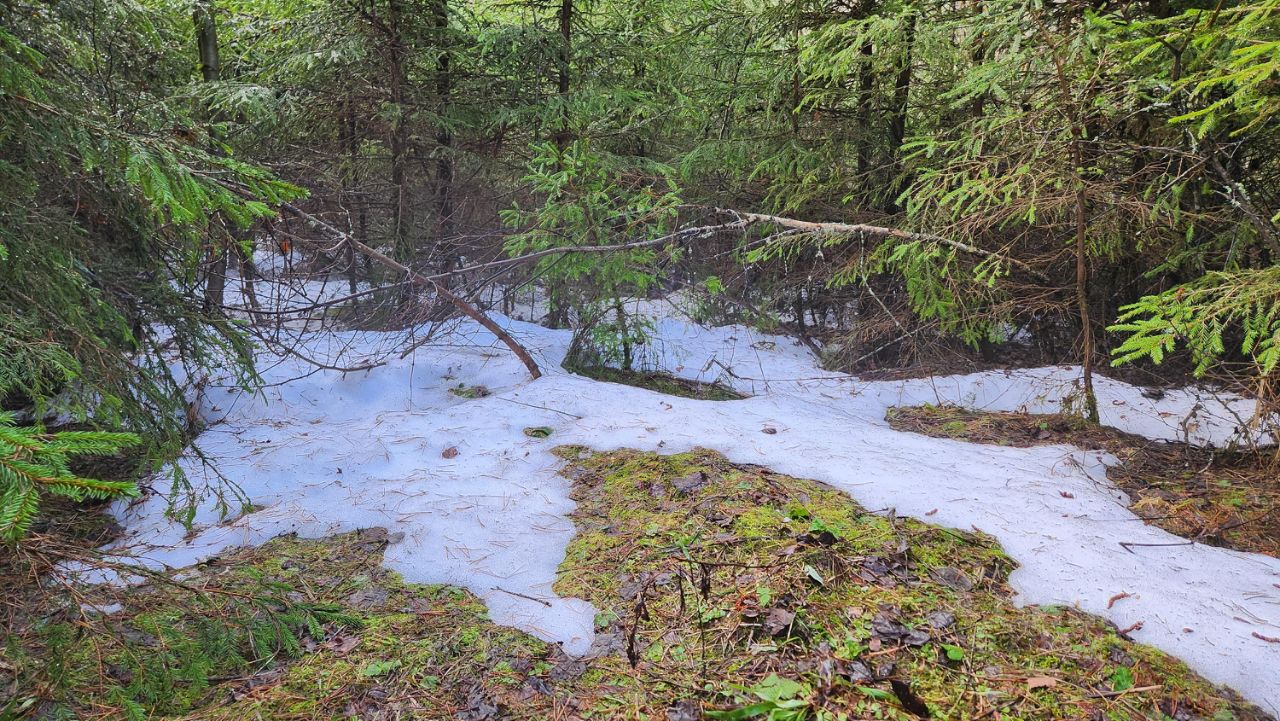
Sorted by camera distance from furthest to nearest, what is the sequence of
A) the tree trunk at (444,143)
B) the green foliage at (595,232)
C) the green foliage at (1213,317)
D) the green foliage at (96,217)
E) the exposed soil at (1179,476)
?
the tree trunk at (444,143), the green foliage at (595,232), the green foliage at (1213,317), the exposed soil at (1179,476), the green foliage at (96,217)

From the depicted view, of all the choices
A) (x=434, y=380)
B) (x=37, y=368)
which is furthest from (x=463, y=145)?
(x=37, y=368)

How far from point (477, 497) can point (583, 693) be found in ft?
5.72

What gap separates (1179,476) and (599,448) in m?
3.62

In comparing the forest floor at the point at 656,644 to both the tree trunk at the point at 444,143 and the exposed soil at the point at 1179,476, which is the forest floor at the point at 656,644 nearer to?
the exposed soil at the point at 1179,476

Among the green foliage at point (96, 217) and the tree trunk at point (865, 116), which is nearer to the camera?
the green foliage at point (96, 217)

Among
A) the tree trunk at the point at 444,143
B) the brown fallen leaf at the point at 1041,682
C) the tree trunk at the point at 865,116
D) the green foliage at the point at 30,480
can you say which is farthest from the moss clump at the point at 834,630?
the tree trunk at the point at 865,116

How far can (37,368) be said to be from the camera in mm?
2357

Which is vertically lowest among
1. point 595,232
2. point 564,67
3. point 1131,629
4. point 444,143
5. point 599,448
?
point 599,448

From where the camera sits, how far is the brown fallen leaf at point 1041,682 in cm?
191

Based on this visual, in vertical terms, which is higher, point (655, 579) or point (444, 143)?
point (444, 143)

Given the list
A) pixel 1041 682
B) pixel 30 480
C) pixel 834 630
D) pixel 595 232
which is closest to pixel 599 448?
pixel 834 630

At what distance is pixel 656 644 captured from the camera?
2.21m

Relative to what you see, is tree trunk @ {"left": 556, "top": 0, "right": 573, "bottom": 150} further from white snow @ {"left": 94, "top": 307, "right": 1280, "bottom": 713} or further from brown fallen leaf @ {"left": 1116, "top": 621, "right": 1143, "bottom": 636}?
brown fallen leaf @ {"left": 1116, "top": 621, "right": 1143, "bottom": 636}

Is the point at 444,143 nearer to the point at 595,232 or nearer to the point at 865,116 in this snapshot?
the point at 595,232
